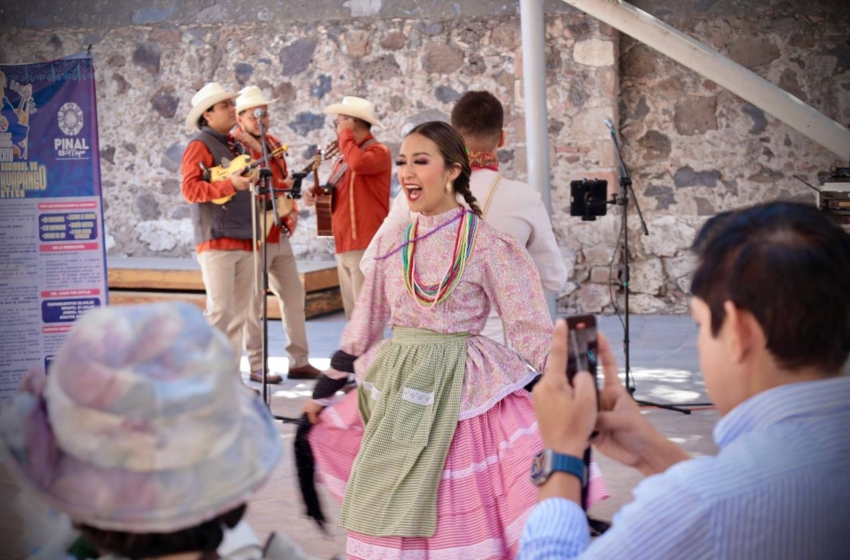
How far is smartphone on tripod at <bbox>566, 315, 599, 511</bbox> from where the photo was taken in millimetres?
1594

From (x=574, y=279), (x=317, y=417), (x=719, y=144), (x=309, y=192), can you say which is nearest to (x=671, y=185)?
(x=719, y=144)

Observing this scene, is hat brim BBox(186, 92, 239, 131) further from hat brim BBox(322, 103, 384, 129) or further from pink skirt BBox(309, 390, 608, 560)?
pink skirt BBox(309, 390, 608, 560)

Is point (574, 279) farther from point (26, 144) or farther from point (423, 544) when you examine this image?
point (423, 544)

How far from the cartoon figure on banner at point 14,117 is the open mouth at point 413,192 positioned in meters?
2.13

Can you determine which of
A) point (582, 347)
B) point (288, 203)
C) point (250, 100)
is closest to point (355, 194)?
point (288, 203)

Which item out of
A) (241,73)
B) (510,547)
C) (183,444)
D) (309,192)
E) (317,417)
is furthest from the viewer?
(241,73)

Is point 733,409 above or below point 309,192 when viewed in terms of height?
below

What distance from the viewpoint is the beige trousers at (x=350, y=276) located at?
22.5 ft

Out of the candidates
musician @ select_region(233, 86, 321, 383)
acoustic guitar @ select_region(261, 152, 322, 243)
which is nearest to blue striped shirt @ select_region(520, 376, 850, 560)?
acoustic guitar @ select_region(261, 152, 322, 243)

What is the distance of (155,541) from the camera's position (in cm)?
130

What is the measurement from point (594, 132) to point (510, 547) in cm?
580

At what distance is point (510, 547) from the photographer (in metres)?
3.06

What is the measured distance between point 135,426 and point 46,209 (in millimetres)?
3799

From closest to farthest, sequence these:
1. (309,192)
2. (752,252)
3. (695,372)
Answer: (752,252) < (695,372) < (309,192)
